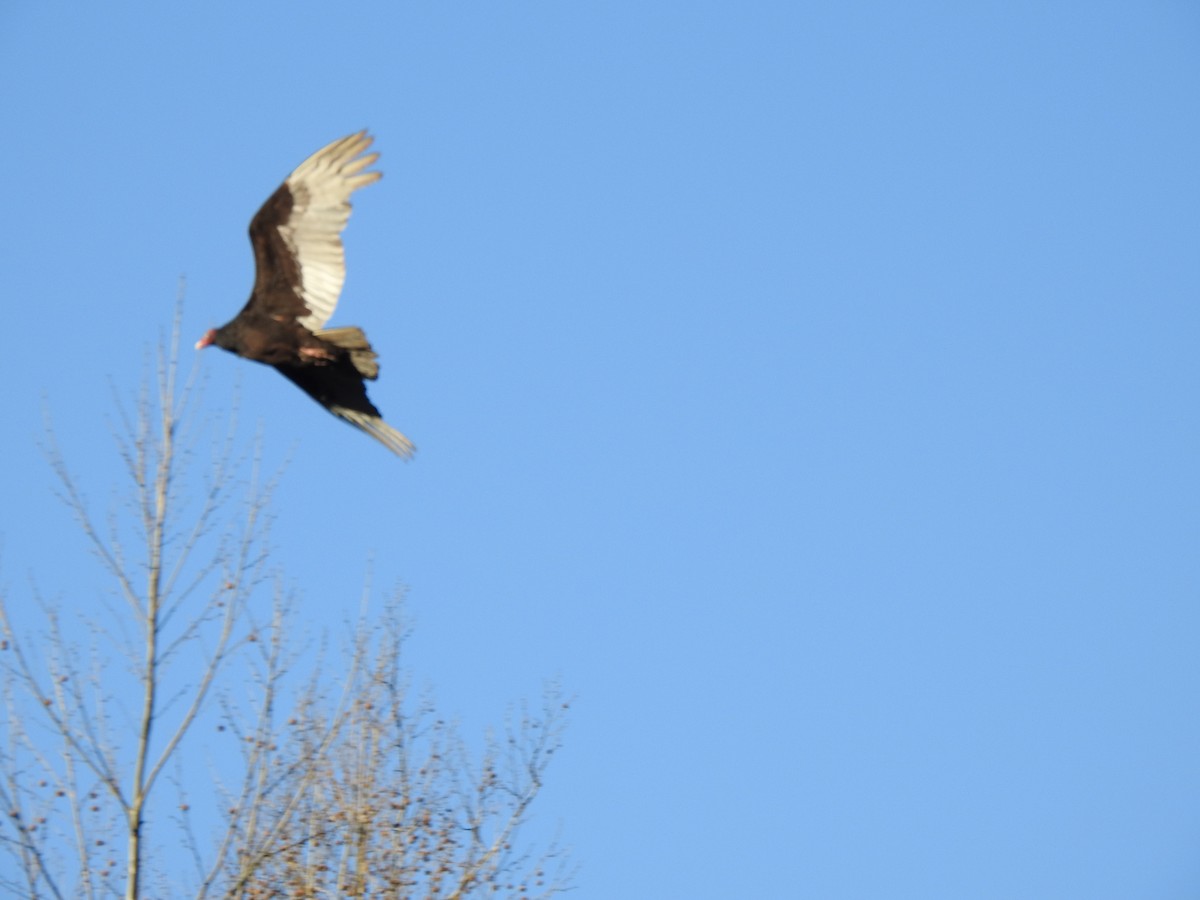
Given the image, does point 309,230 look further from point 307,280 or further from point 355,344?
point 355,344

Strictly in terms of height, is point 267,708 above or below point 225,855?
above

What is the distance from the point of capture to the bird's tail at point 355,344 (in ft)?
34.2

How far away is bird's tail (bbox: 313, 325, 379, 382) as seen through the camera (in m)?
10.4

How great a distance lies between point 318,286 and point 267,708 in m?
2.48

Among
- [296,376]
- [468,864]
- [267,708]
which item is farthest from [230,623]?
[468,864]

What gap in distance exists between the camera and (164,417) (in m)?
9.85

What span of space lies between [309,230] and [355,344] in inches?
35.1

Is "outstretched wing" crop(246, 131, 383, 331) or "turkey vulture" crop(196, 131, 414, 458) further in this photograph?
"outstretched wing" crop(246, 131, 383, 331)

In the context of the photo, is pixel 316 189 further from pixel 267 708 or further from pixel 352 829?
pixel 352 829

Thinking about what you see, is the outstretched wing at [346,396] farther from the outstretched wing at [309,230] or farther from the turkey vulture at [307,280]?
the outstretched wing at [309,230]

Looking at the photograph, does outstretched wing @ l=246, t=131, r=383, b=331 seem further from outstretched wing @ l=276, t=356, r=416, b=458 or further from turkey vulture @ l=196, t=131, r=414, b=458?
outstretched wing @ l=276, t=356, r=416, b=458

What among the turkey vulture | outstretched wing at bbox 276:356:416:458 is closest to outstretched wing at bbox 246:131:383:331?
the turkey vulture

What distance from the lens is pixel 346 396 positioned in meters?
10.6

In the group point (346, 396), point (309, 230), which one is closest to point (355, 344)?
point (346, 396)
